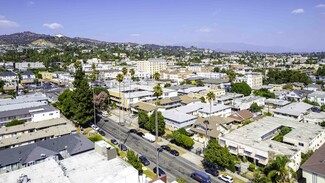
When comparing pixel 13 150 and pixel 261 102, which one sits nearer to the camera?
pixel 13 150

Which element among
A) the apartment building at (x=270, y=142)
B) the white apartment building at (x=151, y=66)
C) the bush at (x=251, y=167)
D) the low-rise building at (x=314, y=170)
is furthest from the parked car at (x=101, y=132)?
the white apartment building at (x=151, y=66)

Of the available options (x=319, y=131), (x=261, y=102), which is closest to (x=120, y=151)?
(x=319, y=131)

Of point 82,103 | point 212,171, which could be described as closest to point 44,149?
point 82,103

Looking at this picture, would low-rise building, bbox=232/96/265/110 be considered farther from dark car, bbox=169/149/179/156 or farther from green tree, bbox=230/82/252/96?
dark car, bbox=169/149/179/156

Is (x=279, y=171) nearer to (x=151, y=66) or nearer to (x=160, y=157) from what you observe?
(x=160, y=157)

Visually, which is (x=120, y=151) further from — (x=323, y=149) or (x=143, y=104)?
(x=323, y=149)

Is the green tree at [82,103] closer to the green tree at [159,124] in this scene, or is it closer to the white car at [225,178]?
the green tree at [159,124]
